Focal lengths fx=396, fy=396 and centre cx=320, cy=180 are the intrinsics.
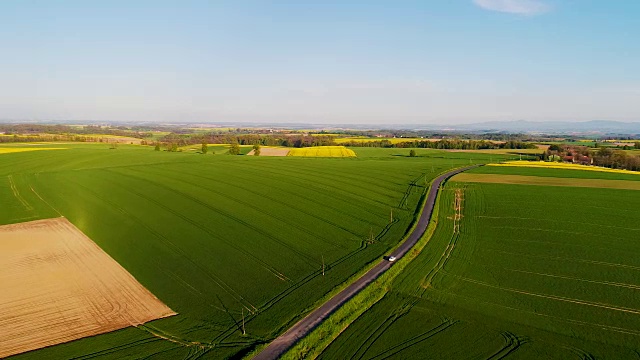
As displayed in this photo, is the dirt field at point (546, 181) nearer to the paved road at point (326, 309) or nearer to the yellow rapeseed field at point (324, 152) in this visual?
the paved road at point (326, 309)

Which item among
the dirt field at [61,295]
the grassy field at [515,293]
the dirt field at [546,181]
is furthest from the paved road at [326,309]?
the dirt field at [546,181]

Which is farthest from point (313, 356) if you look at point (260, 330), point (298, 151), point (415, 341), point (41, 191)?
point (298, 151)

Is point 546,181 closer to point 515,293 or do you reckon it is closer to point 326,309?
point 515,293

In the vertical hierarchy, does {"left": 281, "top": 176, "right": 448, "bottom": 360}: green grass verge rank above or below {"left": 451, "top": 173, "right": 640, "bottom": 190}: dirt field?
below

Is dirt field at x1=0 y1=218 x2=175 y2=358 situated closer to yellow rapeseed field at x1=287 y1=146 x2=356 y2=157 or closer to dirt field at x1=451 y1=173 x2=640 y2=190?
dirt field at x1=451 y1=173 x2=640 y2=190

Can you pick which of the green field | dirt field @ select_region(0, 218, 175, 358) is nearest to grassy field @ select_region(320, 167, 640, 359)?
dirt field @ select_region(0, 218, 175, 358)

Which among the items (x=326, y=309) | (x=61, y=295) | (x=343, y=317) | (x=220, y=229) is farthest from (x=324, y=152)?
(x=343, y=317)

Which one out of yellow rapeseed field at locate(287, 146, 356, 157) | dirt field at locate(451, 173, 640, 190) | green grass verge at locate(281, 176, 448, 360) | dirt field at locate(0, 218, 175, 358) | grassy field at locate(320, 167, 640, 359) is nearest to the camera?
green grass verge at locate(281, 176, 448, 360)
